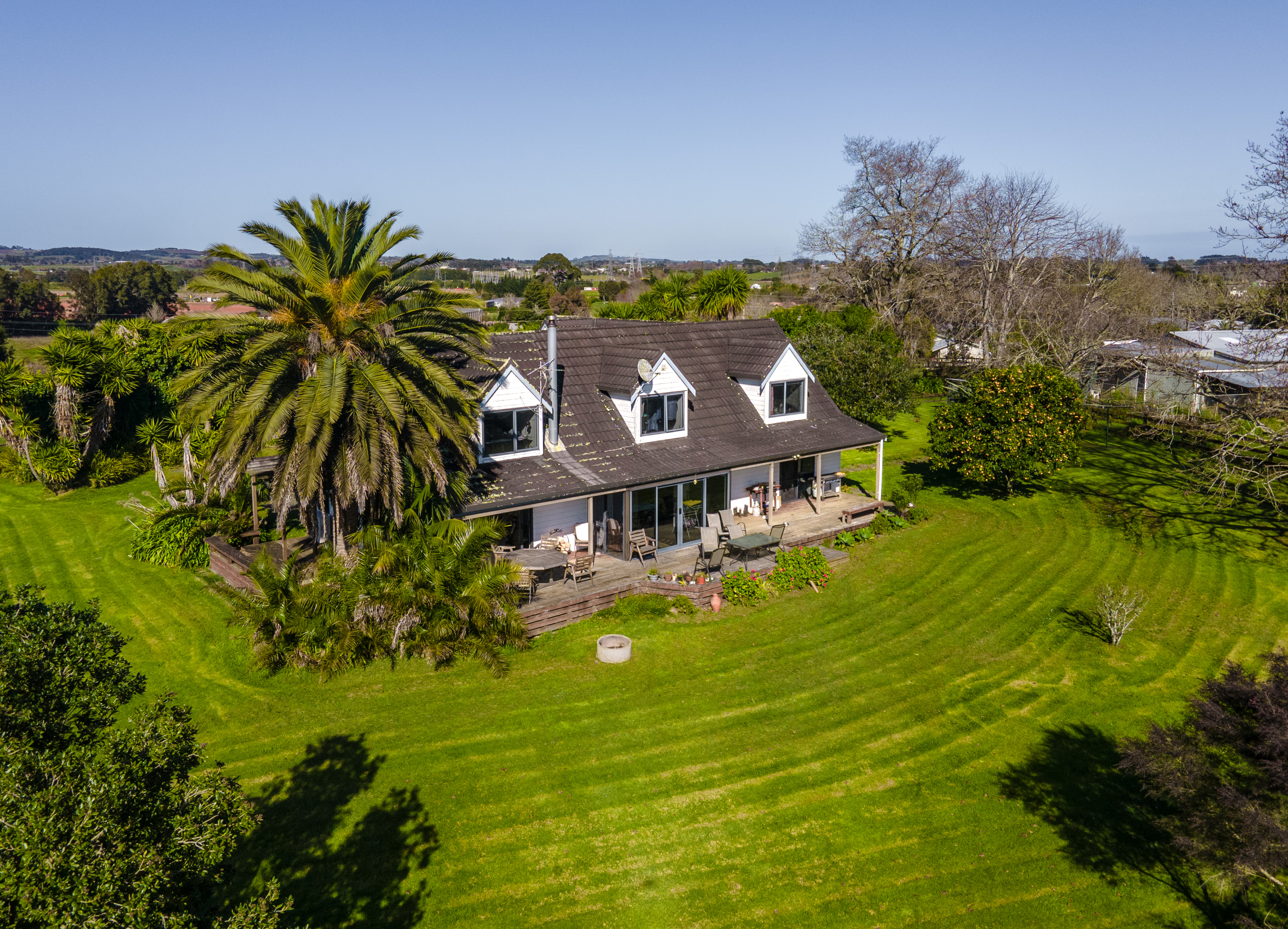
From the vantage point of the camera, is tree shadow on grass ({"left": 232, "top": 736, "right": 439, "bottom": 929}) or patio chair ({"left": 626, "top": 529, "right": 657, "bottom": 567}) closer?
tree shadow on grass ({"left": 232, "top": 736, "right": 439, "bottom": 929})

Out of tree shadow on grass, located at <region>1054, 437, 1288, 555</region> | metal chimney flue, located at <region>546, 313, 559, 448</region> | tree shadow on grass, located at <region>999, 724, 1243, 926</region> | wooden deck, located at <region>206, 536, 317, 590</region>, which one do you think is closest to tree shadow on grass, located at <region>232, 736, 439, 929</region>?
wooden deck, located at <region>206, 536, 317, 590</region>

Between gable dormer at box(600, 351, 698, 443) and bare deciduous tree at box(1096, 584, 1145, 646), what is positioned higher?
gable dormer at box(600, 351, 698, 443)

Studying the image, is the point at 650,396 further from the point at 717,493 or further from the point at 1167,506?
the point at 1167,506

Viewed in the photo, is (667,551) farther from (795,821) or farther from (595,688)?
(795,821)

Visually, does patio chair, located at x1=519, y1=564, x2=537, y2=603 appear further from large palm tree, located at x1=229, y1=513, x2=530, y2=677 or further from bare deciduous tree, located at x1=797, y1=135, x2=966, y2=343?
bare deciduous tree, located at x1=797, y1=135, x2=966, y2=343

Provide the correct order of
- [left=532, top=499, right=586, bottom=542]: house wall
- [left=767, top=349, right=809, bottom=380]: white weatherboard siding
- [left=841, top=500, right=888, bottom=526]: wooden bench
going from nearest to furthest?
[left=532, top=499, right=586, bottom=542]: house wall, [left=841, top=500, right=888, bottom=526]: wooden bench, [left=767, top=349, right=809, bottom=380]: white weatherboard siding

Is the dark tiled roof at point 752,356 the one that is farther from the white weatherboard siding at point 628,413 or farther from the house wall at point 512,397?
the house wall at point 512,397

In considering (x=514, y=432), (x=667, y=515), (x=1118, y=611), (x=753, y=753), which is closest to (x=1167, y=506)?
(x=1118, y=611)
